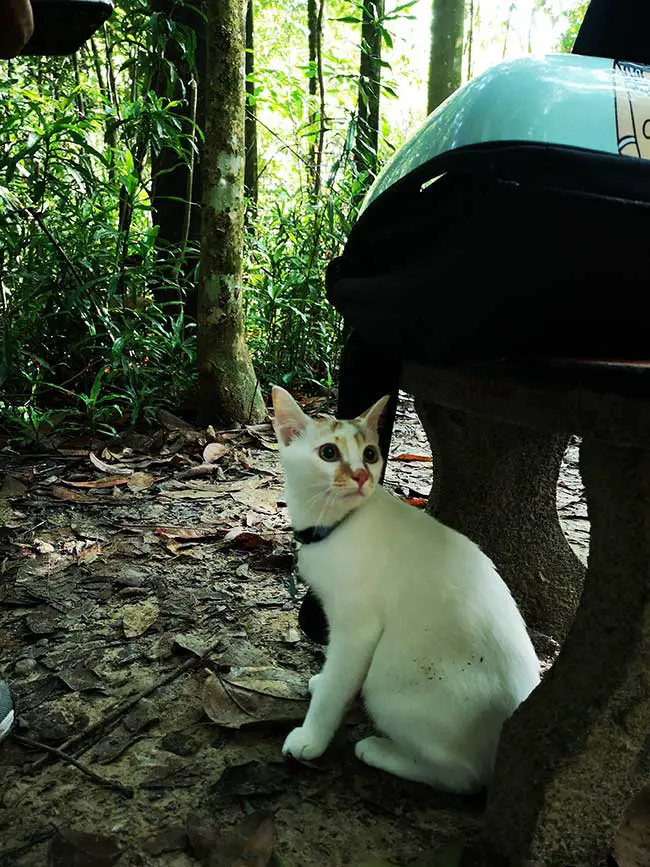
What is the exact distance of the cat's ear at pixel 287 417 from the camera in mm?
1673

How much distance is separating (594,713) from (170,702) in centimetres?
97

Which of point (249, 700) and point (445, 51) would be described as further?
point (445, 51)

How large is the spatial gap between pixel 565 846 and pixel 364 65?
518 cm

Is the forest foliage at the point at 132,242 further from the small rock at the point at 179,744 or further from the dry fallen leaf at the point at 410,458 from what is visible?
the small rock at the point at 179,744

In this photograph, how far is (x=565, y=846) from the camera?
1138 millimetres

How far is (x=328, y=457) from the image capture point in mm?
1577

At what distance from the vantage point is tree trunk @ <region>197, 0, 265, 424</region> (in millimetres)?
3715

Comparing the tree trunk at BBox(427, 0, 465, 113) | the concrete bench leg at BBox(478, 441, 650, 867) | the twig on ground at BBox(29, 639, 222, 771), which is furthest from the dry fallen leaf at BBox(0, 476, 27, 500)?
the tree trunk at BBox(427, 0, 465, 113)

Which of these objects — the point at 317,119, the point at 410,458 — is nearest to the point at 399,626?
the point at 410,458

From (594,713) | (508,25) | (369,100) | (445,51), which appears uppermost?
(508,25)

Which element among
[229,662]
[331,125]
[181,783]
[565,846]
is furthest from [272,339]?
[565,846]

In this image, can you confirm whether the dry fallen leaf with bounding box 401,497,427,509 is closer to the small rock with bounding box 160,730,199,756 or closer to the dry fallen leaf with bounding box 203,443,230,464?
the dry fallen leaf with bounding box 203,443,230,464

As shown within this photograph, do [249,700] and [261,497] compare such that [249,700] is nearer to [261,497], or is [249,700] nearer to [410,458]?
[261,497]

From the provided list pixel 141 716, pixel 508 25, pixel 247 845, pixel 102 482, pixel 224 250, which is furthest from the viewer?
pixel 508 25
